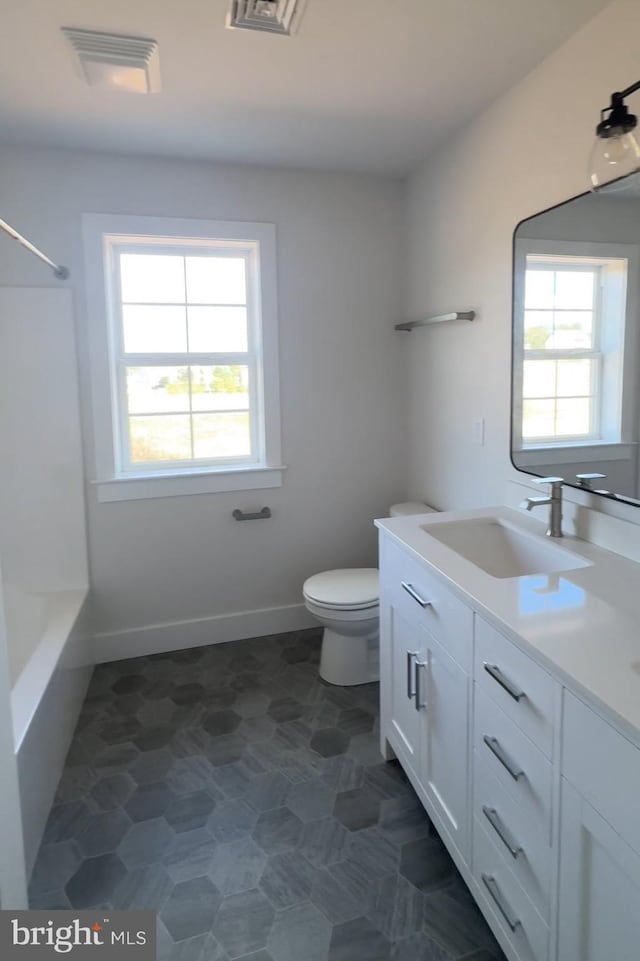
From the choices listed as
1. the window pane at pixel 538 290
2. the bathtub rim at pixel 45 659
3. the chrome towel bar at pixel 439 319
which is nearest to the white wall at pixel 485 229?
the chrome towel bar at pixel 439 319

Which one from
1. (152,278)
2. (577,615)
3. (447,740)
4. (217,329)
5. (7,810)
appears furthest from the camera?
(217,329)

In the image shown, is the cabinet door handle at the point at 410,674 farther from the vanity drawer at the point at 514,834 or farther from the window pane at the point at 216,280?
the window pane at the point at 216,280

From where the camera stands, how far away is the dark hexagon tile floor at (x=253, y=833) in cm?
145

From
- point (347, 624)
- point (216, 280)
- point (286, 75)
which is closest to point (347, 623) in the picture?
point (347, 624)

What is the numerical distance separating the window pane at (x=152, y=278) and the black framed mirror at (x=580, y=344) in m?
1.59

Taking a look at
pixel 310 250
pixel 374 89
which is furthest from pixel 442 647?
pixel 310 250

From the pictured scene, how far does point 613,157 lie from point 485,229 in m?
1.09

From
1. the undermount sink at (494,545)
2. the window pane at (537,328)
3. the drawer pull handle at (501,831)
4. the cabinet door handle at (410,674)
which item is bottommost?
the drawer pull handle at (501,831)

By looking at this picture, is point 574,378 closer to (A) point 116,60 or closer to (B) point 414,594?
(B) point 414,594

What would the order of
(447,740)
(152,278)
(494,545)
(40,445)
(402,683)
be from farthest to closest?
(152,278)
(40,445)
(494,545)
(402,683)
(447,740)

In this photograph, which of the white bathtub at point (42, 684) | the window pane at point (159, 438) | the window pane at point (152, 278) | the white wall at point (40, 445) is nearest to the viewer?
the white bathtub at point (42, 684)

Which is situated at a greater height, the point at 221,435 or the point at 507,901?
the point at 221,435

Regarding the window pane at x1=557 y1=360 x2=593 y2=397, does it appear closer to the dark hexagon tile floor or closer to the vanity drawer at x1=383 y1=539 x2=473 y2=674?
the vanity drawer at x1=383 y1=539 x2=473 y2=674

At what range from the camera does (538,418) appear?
6.56 feet
